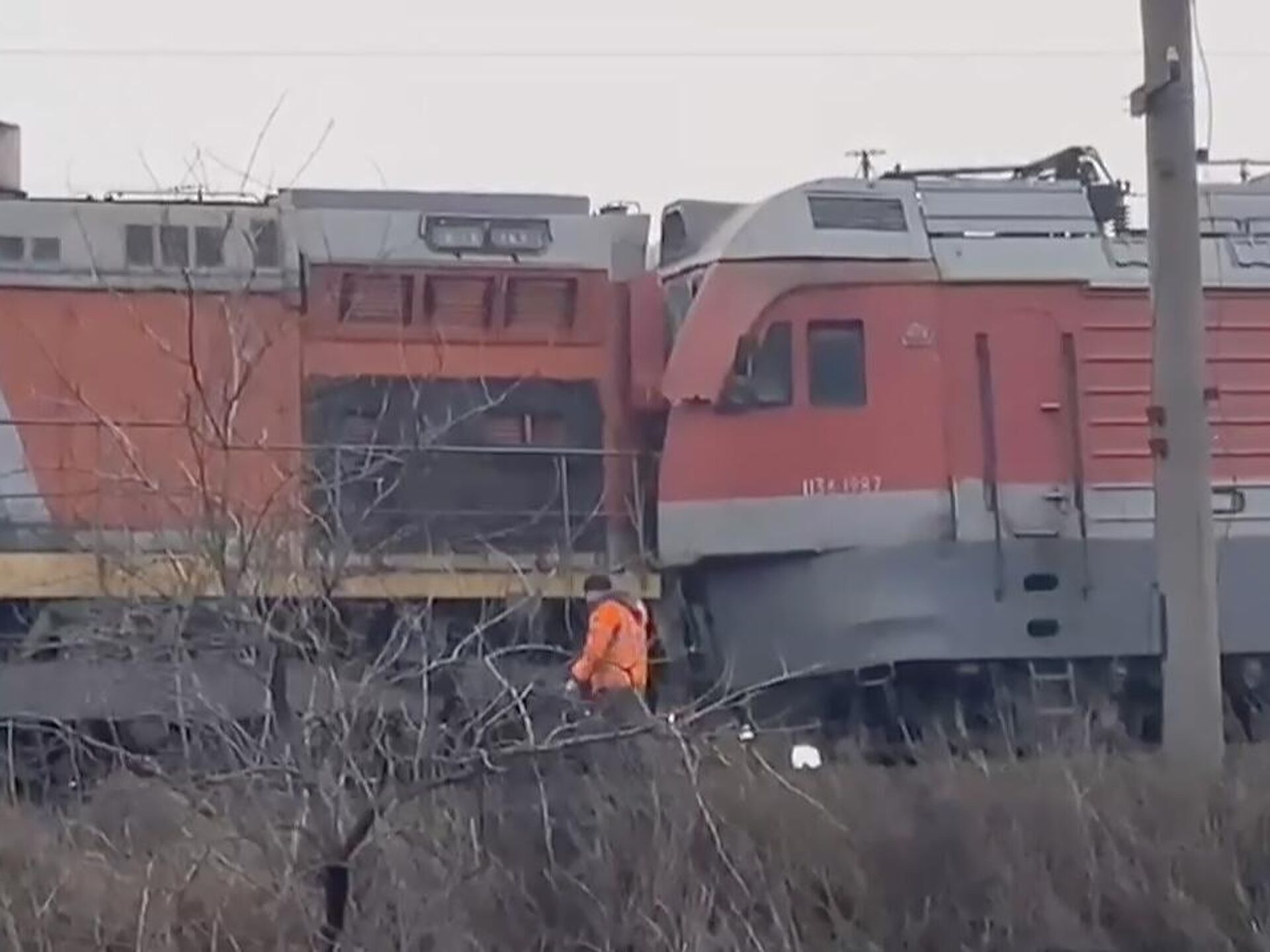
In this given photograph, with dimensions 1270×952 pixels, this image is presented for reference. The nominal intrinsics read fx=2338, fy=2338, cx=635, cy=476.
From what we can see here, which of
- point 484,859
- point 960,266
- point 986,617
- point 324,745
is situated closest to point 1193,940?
point 484,859

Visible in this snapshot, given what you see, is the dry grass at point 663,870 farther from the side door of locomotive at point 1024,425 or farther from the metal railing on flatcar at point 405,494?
the side door of locomotive at point 1024,425

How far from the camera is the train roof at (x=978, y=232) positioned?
44.2ft

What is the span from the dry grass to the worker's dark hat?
385 centimetres

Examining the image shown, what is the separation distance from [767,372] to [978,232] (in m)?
1.58

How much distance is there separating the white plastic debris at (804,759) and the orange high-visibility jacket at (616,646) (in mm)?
743

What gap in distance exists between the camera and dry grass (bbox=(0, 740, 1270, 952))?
7.30 m

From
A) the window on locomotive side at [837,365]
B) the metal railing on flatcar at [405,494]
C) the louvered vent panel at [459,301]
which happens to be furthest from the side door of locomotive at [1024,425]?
the louvered vent panel at [459,301]

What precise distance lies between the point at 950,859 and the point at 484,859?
1.64 meters

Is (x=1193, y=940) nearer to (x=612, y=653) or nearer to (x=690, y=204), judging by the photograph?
(x=612, y=653)

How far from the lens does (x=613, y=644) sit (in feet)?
36.0

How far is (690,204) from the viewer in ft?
47.5

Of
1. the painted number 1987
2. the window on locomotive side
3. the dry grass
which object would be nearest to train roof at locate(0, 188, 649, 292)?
the window on locomotive side

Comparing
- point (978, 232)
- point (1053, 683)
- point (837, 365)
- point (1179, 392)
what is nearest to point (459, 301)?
point (837, 365)

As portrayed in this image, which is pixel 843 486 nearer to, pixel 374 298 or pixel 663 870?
pixel 374 298
